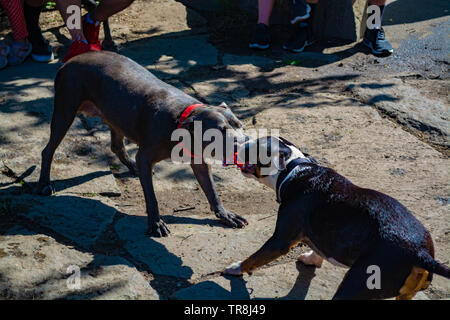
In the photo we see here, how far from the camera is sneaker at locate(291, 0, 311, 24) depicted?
23.0 feet

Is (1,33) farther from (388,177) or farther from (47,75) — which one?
(388,177)

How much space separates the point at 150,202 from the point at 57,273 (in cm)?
92

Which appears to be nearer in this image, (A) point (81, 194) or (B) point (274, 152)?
(B) point (274, 152)

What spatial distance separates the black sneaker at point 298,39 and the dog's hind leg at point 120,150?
126 inches

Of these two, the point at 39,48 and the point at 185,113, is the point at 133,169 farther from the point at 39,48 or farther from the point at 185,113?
the point at 39,48

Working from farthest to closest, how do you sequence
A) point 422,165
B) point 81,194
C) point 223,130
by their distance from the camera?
point 422,165, point 81,194, point 223,130

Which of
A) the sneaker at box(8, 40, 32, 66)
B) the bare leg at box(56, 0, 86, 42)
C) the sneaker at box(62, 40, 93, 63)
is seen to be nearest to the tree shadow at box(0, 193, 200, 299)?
the sneaker at box(62, 40, 93, 63)

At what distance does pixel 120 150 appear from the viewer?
4.79m

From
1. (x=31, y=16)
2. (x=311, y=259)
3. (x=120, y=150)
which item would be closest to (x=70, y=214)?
(x=120, y=150)

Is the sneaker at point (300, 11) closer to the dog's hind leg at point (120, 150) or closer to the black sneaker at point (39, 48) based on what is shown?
the black sneaker at point (39, 48)

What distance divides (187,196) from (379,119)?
225 centimetres

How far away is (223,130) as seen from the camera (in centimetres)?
376

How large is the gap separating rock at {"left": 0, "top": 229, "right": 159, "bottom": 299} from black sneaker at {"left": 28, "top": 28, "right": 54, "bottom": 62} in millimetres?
3421
